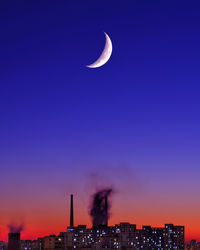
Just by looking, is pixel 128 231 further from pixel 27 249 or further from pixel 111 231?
pixel 27 249

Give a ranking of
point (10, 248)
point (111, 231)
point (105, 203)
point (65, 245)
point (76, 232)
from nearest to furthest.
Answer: point (10, 248)
point (65, 245)
point (105, 203)
point (76, 232)
point (111, 231)

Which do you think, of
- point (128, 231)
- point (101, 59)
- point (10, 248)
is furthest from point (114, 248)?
point (101, 59)

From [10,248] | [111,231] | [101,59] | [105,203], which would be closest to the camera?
[101,59]

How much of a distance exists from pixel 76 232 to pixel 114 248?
30.0 metres

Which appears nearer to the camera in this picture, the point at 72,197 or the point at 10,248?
the point at 10,248

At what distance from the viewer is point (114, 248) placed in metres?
154

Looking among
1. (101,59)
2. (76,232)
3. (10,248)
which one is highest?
(101,59)

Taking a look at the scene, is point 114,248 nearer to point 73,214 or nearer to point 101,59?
point 73,214

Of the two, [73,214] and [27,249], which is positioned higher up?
[73,214]

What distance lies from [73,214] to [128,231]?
45736 millimetres

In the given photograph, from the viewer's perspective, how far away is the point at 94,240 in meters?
183

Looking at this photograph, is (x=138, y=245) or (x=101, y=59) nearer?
(x=101, y=59)

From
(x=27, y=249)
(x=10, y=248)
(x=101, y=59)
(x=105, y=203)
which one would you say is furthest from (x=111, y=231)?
(x=101, y=59)

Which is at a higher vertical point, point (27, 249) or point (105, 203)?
point (105, 203)
